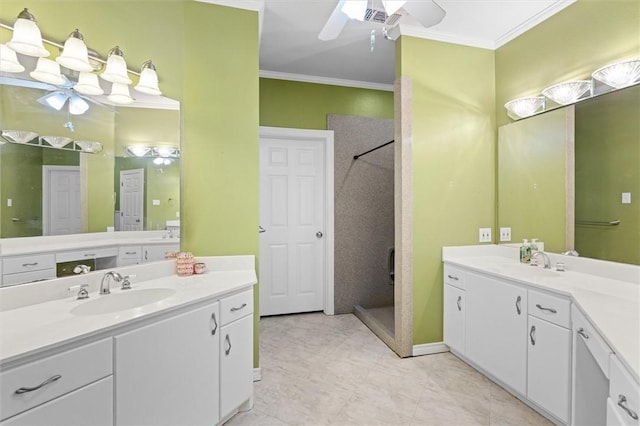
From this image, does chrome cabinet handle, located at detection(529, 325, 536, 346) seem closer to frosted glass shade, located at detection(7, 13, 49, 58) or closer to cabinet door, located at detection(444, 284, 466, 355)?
cabinet door, located at detection(444, 284, 466, 355)

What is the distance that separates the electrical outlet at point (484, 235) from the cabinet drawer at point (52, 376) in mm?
2831

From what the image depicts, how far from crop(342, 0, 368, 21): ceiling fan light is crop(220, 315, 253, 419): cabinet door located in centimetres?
182

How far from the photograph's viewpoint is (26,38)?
142 cm

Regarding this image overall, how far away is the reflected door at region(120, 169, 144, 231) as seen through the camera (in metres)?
1.84

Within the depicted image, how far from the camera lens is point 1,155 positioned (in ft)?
4.46

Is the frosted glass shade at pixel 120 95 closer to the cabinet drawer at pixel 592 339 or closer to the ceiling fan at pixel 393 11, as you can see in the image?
the ceiling fan at pixel 393 11

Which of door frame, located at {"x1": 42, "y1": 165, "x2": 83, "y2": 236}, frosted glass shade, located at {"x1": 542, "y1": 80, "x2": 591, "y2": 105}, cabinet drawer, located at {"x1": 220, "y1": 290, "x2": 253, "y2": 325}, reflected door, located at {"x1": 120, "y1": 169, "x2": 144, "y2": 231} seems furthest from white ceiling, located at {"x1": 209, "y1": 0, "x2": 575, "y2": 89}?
cabinet drawer, located at {"x1": 220, "y1": 290, "x2": 253, "y2": 325}

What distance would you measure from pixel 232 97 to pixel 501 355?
262 cm

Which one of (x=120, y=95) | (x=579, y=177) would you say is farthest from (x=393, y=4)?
(x=579, y=177)

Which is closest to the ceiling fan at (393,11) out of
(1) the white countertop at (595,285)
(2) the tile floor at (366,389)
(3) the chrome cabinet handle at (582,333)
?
(1) the white countertop at (595,285)

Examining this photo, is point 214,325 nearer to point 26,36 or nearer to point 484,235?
point 26,36

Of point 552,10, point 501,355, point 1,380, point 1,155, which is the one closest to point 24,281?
point 1,155

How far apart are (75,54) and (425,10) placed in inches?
72.2

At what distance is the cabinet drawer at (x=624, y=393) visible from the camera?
0.85m
